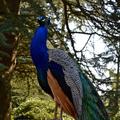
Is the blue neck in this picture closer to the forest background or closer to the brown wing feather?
the brown wing feather

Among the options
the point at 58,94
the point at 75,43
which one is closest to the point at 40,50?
the point at 58,94

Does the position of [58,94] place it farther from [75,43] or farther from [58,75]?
[75,43]

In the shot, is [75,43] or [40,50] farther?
[75,43]

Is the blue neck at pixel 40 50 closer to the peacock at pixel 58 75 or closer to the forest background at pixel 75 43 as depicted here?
the peacock at pixel 58 75

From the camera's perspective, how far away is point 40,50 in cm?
338

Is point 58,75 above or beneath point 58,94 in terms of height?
above

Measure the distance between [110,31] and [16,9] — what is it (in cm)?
161

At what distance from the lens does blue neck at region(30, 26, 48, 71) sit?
11.1 feet

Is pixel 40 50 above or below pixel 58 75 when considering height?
above

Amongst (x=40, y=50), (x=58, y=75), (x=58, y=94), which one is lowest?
(x=58, y=94)

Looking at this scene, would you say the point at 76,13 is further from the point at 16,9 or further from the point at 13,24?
the point at 13,24

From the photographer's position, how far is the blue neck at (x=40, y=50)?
3.38m

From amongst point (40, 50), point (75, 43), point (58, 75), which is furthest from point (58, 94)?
point (75, 43)

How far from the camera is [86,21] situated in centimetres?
754
